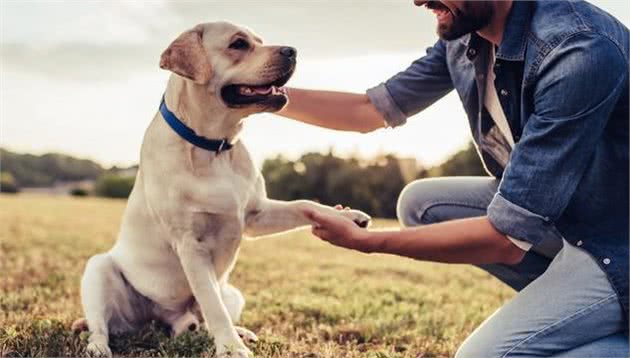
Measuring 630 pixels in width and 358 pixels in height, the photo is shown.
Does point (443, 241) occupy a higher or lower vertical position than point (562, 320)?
higher

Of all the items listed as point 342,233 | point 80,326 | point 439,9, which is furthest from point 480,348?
point 80,326

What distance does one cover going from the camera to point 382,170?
2336 cm

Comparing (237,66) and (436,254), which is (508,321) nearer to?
(436,254)

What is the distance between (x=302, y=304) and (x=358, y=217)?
1.68 meters

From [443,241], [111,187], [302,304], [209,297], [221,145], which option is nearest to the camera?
[443,241]

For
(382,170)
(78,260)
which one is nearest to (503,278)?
(78,260)

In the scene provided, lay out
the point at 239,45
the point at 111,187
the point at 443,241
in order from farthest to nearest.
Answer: the point at 111,187 < the point at 239,45 < the point at 443,241

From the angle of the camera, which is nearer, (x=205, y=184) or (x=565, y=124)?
(x=565, y=124)

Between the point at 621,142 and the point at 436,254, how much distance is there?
0.85 metres

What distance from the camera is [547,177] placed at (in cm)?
265

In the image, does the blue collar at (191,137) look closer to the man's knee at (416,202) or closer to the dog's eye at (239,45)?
the dog's eye at (239,45)

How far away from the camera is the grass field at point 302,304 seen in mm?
3541

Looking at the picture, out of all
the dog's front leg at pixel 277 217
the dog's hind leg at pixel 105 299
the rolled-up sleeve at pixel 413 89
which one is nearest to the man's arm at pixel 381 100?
the rolled-up sleeve at pixel 413 89

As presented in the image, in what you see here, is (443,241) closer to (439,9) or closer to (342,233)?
(342,233)
